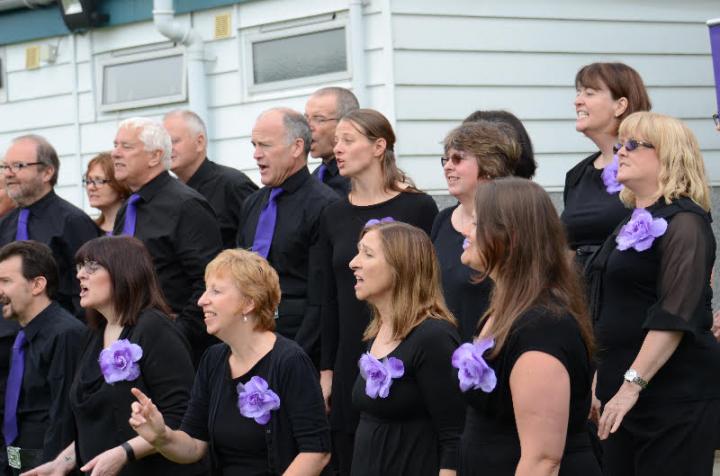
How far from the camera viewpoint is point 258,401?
5.17 m

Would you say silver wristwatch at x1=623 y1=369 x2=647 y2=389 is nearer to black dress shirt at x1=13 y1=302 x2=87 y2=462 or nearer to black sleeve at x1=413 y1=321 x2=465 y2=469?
black sleeve at x1=413 y1=321 x2=465 y2=469

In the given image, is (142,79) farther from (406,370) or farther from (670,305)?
(670,305)

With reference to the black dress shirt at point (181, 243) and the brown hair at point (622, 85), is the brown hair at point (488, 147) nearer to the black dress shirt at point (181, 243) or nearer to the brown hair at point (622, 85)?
the brown hair at point (622, 85)

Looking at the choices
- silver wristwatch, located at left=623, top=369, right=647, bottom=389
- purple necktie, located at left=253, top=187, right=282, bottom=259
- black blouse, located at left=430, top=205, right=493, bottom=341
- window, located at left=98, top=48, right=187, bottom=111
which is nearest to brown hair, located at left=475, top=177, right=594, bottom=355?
silver wristwatch, located at left=623, top=369, right=647, bottom=389

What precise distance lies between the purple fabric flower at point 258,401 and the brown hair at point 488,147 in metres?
1.32

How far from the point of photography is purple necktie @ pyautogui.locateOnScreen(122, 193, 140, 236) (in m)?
7.21

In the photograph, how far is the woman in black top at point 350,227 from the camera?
621 cm

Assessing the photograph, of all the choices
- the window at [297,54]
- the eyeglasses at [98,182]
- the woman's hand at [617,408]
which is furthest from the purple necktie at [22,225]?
the woman's hand at [617,408]

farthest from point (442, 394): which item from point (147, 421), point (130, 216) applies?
point (130, 216)

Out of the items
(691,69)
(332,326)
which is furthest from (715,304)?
(332,326)

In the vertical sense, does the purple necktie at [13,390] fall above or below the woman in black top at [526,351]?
below

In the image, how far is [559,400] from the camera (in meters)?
3.80

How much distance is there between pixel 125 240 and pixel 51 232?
1.98 metres

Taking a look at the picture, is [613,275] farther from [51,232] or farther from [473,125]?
[51,232]
